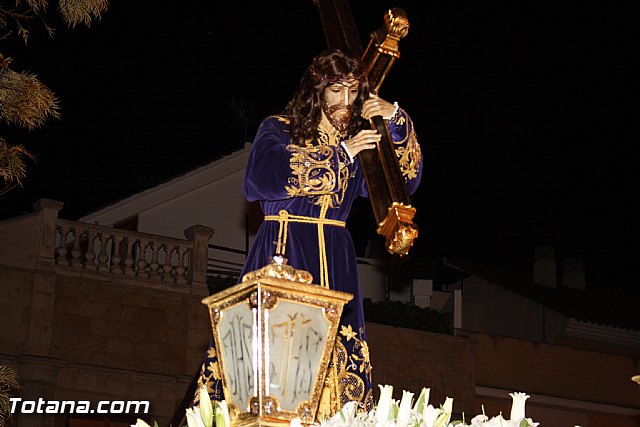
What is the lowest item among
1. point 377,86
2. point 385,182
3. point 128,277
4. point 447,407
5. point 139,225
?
point 447,407

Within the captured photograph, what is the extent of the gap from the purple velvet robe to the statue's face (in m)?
0.14

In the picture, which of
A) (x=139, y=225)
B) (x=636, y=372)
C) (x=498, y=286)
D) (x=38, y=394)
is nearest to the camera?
(x=38, y=394)

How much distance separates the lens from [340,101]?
5.89 metres

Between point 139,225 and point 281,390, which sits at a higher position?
point 139,225

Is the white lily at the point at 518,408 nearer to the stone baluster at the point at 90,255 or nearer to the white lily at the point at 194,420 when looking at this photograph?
the white lily at the point at 194,420

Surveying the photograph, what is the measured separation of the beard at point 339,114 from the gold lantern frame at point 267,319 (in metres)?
1.59

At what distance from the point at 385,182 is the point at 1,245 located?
1564 centimetres

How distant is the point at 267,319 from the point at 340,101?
1888 millimetres

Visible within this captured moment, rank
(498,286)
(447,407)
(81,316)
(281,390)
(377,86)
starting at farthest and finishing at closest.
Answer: (498,286) < (81,316) < (377,86) < (281,390) < (447,407)

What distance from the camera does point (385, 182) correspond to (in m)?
5.50

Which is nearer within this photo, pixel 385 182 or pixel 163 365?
pixel 385 182

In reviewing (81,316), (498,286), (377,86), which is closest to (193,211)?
(81,316)

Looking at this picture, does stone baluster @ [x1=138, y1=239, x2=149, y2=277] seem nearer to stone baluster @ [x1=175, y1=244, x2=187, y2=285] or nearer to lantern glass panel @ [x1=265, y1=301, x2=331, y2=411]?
stone baluster @ [x1=175, y1=244, x2=187, y2=285]

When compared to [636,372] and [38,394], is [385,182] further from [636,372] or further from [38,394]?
[636,372]
